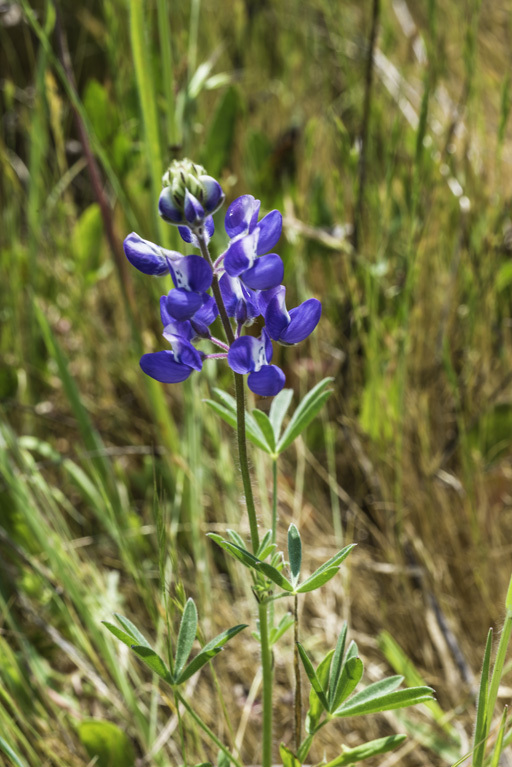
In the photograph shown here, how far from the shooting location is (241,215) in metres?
0.84

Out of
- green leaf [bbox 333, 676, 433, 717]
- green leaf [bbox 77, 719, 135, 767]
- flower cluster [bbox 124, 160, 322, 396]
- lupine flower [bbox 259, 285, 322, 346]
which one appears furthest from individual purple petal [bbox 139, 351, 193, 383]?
green leaf [bbox 77, 719, 135, 767]

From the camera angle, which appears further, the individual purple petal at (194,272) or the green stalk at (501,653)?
the green stalk at (501,653)

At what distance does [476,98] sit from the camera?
189 centimetres

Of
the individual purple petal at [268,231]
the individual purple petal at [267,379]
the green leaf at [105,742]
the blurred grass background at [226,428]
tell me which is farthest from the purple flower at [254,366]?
the green leaf at [105,742]

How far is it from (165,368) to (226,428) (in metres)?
1.05

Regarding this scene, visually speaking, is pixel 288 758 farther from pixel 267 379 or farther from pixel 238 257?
pixel 238 257

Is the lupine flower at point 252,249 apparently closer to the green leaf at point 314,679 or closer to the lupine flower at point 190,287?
the lupine flower at point 190,287

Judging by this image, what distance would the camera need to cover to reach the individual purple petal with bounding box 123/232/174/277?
82 centimetres

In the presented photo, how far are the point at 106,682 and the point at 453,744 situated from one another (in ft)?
2.01

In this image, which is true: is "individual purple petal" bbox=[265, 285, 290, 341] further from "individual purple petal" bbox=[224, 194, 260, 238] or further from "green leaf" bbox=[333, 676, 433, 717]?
"green leaf" bbox=[333, 676, 433, 717]

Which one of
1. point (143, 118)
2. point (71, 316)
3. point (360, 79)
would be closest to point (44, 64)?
point (143, 118)

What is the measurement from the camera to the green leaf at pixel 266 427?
977mm

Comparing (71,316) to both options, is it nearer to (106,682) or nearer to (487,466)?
(106,682)

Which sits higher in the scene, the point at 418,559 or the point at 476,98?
the point at 476,98
